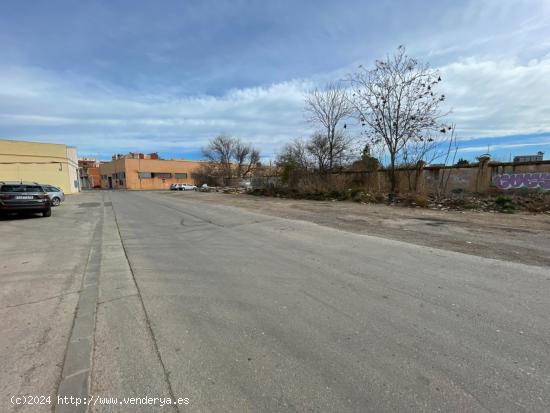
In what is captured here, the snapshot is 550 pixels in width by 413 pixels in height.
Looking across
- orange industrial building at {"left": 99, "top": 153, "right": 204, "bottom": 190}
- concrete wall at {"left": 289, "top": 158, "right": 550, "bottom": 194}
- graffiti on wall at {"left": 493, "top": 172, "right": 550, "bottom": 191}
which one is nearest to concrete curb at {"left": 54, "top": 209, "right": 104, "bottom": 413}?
concrete wall at {"left": 289, "top": 158, "right": 550, "bottom": 194}

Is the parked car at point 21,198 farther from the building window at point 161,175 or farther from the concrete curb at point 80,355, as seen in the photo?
the building window at point 161,175

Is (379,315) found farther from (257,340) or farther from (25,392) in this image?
(25,392)

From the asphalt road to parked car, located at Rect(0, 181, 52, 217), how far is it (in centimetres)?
1021

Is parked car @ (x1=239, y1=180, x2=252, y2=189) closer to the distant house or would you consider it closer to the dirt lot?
the distant house

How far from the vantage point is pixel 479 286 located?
473 cm

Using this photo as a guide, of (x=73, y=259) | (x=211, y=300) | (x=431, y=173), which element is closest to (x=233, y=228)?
(x=73, y=259)

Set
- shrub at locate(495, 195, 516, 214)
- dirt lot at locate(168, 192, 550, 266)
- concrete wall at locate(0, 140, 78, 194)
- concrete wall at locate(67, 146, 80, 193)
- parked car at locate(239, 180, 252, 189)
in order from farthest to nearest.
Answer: parked car at locate(239, 180, 252, 189) → concrete wall at locate(67, 146, 80, 193) → concrete wall at locate(0, 140, 78, 194) → shrub at locate(495, 195, 516, 214) → dirt lot at locate(168, 192, 550, 266)

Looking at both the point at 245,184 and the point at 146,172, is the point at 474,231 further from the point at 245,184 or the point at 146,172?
the point at 146,172

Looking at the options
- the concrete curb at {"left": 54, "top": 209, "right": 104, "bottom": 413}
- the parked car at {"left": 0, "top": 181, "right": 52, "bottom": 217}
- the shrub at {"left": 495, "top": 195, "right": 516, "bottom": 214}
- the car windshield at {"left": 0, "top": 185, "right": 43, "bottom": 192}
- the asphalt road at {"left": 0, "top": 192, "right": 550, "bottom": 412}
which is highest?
the car windshield at {"left": 0, "top": 185, "right": 43, "bottom": 192}

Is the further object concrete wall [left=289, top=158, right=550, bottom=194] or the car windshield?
concrete wall [left=289, top=158, right=550, bottom=194]

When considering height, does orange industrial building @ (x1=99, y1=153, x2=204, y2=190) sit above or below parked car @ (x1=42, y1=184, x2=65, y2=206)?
above

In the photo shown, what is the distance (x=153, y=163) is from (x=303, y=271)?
7754 cm

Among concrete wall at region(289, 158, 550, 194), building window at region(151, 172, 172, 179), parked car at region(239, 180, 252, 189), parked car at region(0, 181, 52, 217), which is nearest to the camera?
parked car at region(0, 181, 52, 217)

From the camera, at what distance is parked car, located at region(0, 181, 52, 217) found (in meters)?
14.2
